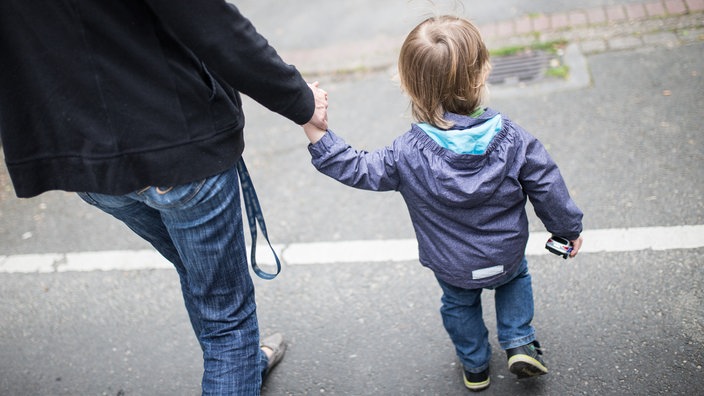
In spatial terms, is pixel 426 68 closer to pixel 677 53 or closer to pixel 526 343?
pixel 526 343

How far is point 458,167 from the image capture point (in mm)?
1949

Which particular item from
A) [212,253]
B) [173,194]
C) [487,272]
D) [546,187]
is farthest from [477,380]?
[173,194]

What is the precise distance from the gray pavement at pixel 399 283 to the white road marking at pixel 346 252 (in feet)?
0.17

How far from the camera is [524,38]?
16.2 ft

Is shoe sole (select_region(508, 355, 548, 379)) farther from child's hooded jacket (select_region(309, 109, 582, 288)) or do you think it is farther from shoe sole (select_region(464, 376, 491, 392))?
child's hooded jacket (select_region(309, 109, 582, 288))

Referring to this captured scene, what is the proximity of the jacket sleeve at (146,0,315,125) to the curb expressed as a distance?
3317 millimetres

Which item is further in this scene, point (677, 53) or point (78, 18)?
point (677, 53)

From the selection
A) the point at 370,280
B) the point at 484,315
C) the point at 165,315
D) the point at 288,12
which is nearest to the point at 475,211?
the point at 484,315

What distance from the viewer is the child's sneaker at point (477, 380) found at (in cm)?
242

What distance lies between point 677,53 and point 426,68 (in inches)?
125

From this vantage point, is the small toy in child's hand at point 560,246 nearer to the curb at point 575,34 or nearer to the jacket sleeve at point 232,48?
the jacket sleeve at point 232,48

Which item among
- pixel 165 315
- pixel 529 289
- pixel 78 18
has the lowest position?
pixel 165 315

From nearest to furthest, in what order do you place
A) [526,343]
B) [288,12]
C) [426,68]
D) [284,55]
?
[426,68], [526,343], [284,55], [288,12]

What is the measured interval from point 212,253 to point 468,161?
2.62 feet
